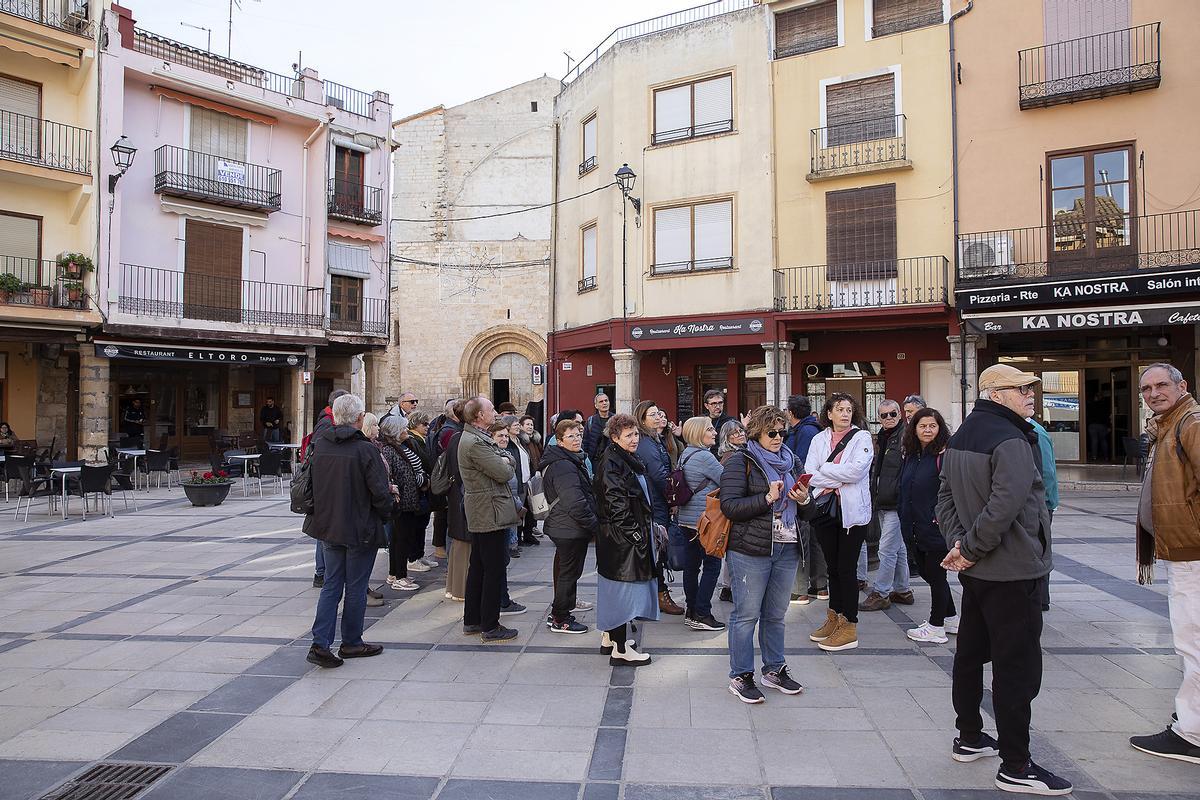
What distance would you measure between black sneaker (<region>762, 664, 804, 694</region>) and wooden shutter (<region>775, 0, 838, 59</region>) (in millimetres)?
16114

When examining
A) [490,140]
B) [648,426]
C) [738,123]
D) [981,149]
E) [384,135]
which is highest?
[490,140]

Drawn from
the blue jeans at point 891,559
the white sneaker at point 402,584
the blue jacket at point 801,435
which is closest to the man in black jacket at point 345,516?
the white sneaker at point 402,584

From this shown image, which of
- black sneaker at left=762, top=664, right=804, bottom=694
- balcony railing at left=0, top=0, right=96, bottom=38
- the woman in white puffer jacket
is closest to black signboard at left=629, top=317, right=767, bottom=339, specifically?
the woman in white puffer jacket

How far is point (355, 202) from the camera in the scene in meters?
22.8

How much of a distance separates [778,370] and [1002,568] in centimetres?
1383

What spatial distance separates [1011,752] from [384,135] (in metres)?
23.8

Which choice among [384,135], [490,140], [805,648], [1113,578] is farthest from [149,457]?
[490,140]

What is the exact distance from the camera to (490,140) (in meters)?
32.7

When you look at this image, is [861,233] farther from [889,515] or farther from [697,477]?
[697,477]

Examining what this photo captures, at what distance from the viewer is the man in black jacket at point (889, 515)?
616cm

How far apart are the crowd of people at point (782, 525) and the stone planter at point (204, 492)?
7.42 meters

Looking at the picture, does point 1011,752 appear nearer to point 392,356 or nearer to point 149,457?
point 149,457

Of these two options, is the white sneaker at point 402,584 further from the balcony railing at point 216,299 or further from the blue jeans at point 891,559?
the balcony railing at point 216,299

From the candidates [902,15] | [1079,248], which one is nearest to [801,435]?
[1079,248]
